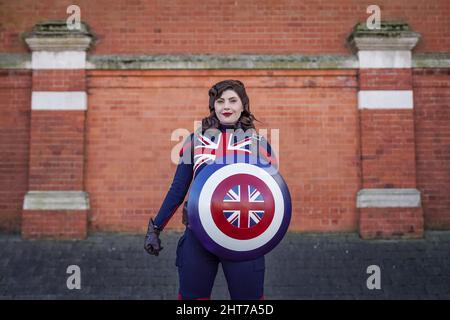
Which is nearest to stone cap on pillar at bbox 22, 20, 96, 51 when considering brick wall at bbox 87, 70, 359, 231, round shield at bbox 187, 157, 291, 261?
brick wall at bbox 87, 70, 359, 231

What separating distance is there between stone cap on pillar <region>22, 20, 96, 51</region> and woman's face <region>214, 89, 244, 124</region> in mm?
4020

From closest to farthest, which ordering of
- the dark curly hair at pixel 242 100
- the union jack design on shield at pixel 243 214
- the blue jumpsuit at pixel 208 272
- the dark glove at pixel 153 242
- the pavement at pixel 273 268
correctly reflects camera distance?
1. the union jack design on shield at pixel 243 214
2. the blue jumpsuit at pixel 208 272
3. the dark glove at pixel 153 242
4. the dark curly hair at pixel 242 100
5. the pavement at pixel 273 268

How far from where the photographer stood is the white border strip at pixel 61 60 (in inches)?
Answer: 257

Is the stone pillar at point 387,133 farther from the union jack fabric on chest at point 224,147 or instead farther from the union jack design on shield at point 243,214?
the union jack design on shield at point 243,214

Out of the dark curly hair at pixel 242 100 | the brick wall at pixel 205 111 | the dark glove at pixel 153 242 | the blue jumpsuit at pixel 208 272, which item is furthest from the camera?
the brick wall at pixel 205 111

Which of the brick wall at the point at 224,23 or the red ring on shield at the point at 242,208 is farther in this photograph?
the brick wall at the point at 224,23

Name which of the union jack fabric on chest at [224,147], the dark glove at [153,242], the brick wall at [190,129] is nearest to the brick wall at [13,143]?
the brick wall at [190,129]

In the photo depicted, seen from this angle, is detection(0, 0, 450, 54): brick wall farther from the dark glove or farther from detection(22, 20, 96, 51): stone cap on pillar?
the dark glove

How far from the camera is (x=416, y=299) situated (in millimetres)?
5234

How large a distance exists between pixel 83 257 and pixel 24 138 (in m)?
1.97

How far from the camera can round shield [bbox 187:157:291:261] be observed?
2.52m

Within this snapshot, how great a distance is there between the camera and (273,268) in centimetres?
574

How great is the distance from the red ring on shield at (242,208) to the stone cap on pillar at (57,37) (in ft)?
15.4
